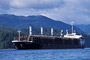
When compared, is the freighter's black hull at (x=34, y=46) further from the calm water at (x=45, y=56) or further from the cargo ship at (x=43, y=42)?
the calm water at (x=45, y=56)

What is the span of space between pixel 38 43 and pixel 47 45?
38.3 ft

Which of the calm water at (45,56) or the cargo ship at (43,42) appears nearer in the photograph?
the calm water at (45,56)

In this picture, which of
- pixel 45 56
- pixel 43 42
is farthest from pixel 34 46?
pixel 45 56

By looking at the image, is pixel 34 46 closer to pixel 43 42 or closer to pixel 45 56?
pixel 43 42

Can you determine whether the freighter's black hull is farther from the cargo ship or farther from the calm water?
the calm water

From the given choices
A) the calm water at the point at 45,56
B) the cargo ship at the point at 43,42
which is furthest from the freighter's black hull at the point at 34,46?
the calm water at the point at 45,56

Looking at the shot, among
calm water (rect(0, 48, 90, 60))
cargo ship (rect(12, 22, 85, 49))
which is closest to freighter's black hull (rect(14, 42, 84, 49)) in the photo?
cargo ship (rect(12, 22, 85, 49))

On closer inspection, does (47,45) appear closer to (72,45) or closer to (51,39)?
(51,39)

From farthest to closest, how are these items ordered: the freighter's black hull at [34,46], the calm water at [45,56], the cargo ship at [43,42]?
the cargo ship at [43,42], the freighter's black hull at [34,46], the calm water at [45,56]

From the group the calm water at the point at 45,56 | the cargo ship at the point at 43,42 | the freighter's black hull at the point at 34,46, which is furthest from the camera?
the cargo ship at the point at 43,42

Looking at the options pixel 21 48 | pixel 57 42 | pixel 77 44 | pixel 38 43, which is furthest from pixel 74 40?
pixel 21 48

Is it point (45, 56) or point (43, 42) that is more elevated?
point (43, 42)

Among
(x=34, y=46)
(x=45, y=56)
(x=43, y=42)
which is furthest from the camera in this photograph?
(x=43, y=42)

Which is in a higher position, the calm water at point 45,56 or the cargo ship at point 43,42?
the cargo ship at point 43,42
